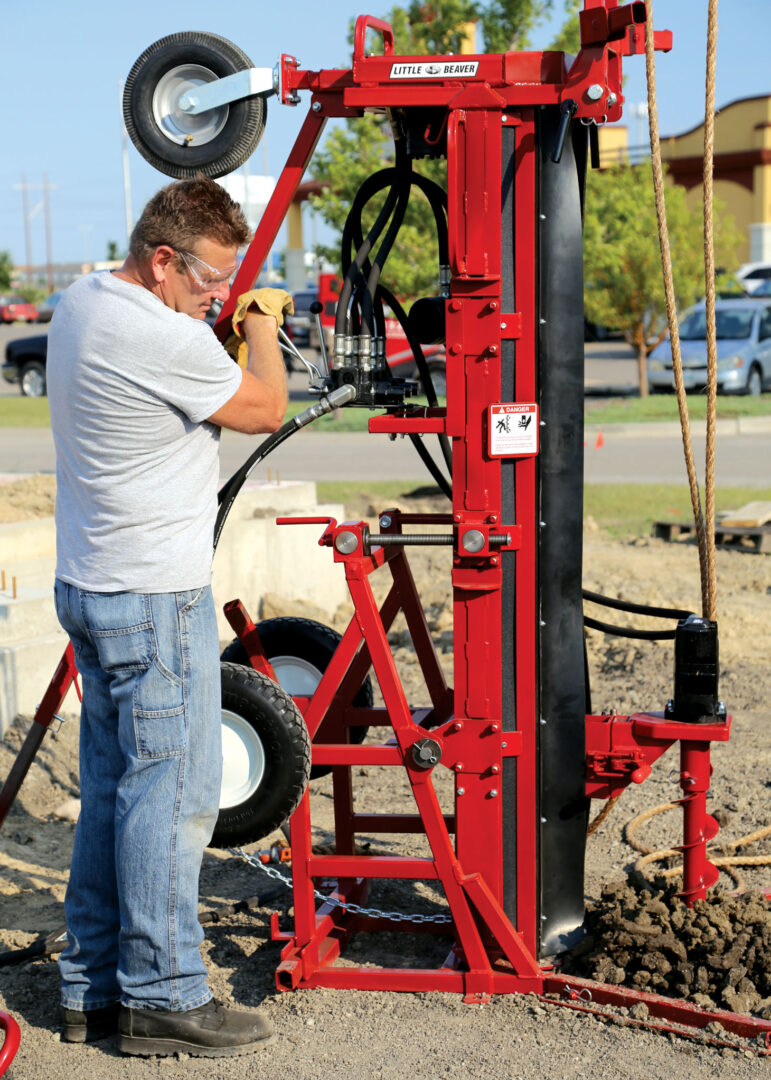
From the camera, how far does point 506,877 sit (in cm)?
368

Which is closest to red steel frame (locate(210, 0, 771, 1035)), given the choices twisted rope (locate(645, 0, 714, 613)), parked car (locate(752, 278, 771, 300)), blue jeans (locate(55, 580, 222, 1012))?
twisted rope (locate(645, 0, 714, 613))

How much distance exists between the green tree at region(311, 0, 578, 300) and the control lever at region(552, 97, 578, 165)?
1375 centimetres

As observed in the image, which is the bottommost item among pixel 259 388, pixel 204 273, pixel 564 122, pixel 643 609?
pixel 643 609

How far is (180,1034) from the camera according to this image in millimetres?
3367

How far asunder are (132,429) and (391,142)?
15.9 meters

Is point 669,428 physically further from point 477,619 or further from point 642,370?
point 477,619

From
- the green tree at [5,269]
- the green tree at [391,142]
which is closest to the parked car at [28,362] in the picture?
the green tree at [391,142]

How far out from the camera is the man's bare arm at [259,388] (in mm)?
3238

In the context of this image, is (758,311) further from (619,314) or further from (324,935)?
(324,935)

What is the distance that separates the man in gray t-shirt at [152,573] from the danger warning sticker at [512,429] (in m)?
0.58

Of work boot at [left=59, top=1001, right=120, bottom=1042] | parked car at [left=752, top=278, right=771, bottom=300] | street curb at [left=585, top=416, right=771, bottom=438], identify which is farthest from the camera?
parked car at [left=752, top=278, right=771, bottom=300]

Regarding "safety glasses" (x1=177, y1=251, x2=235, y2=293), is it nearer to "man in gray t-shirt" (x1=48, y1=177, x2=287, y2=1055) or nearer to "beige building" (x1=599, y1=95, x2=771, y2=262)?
"man in gray t-shirt" (x1=48, y1=177, x2=287, y2=1055)

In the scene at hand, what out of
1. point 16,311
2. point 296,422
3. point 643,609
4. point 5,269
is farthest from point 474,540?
point 5,269

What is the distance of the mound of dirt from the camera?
11.5 ft
